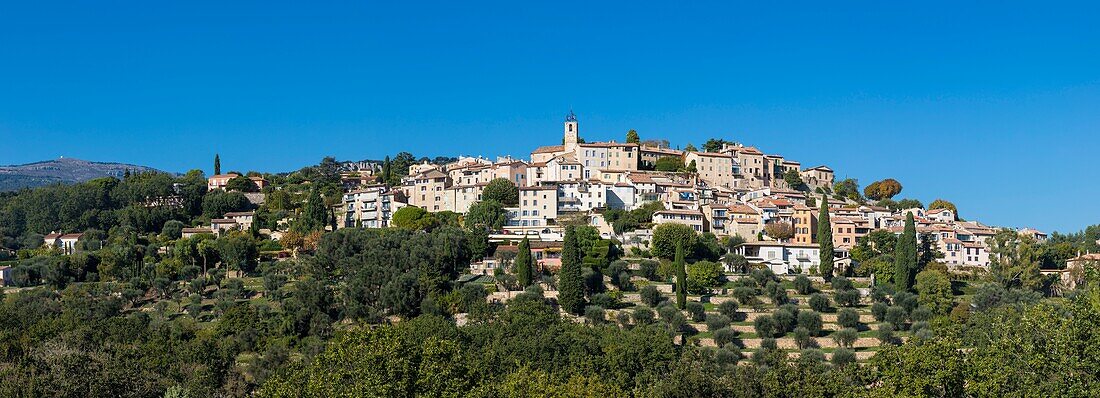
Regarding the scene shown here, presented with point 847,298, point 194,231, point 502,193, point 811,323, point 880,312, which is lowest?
point 811,323

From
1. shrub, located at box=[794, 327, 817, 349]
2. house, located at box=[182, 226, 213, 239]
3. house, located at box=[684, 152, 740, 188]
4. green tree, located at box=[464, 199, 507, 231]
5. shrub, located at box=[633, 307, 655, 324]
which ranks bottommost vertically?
shrub, located at box=[794, 327, 817, 349]

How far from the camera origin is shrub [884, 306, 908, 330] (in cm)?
5462

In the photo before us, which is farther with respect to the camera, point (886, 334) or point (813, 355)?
point (886, 334)

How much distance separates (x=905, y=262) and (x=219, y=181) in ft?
194

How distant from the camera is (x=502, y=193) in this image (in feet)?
249

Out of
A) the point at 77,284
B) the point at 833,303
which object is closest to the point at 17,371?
the point at 77,284

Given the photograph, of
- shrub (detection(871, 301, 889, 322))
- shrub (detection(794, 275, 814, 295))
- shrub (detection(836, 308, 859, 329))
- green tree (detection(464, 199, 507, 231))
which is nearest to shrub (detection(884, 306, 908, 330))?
shrub (detection(871, 301, 889, 322))

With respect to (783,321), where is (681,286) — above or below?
above

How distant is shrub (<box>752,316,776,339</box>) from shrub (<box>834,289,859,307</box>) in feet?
22.0

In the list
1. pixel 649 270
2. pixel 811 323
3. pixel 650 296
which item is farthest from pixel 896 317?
pixel 649 270

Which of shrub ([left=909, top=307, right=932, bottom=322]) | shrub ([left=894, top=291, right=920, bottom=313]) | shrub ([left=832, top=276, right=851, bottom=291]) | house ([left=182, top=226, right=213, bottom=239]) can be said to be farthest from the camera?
house ([left=182, top=226, right=213, bottom=239])

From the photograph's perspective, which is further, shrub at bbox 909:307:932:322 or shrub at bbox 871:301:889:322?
shrub at bbox 871:301:889:322

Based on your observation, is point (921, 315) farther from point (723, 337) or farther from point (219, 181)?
point (219, 181)

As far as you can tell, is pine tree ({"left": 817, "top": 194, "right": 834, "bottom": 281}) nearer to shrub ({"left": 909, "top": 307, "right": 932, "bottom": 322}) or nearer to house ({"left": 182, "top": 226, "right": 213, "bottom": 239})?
shrub ({"left": 909, "top": 307, "right": 932, "bottom": 322})
